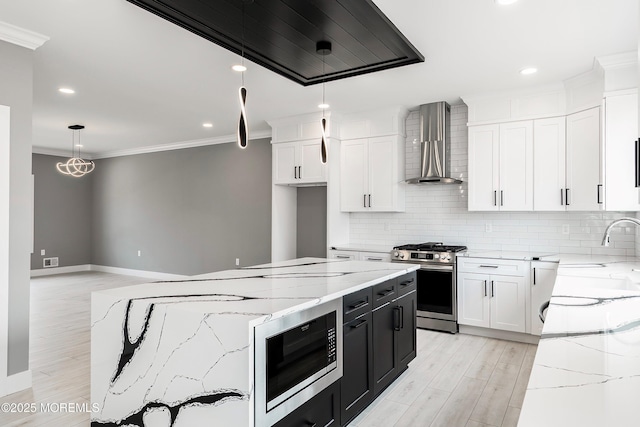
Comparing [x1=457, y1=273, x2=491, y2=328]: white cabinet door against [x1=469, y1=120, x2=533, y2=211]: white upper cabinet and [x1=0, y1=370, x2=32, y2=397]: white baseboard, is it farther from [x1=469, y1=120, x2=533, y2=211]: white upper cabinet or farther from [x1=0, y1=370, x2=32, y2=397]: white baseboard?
[x1=0, y1=370, x2=32, y2=397]: white baseboard

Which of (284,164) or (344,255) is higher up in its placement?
(284,164)

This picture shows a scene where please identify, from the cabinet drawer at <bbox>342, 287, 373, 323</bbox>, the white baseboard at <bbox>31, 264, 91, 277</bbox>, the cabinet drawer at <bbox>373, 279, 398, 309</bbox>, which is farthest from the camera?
the white baseboard at <bbox>31, 264, 91, 277</bbox>

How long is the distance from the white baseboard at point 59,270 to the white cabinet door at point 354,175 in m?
7.00

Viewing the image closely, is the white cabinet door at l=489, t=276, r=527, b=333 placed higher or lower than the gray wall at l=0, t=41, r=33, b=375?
lower

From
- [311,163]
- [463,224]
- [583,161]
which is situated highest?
[311,163]

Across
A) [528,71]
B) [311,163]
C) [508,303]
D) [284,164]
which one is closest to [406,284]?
[508,303]

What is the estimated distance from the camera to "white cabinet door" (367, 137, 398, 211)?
5.23m

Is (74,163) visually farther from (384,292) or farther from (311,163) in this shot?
(384,292)

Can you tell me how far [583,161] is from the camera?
159 inches

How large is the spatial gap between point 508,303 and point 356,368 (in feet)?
7.98

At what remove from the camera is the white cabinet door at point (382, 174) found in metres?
5.23

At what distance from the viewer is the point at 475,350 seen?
4070mm

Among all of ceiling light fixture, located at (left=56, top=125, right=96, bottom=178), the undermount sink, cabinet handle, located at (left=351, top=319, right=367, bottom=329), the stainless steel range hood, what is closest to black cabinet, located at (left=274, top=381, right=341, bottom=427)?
cabinet handle, located at (left=351, top=319, right=367, bottom=329)

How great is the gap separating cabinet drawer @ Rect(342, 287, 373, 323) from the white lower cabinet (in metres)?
2.17
